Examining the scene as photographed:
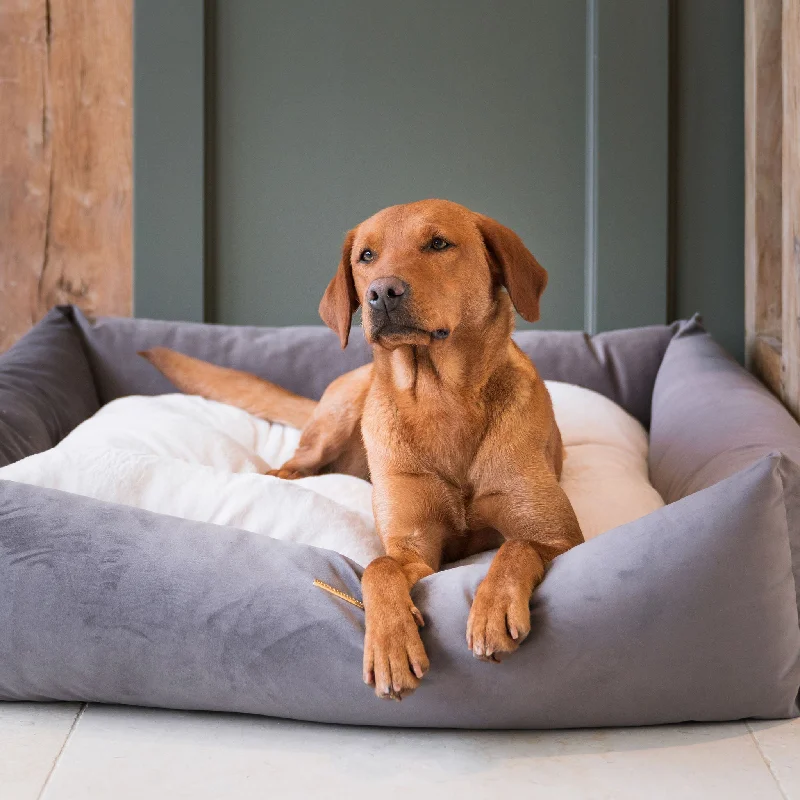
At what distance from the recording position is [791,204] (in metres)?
2.69

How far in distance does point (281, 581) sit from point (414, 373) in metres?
0.63

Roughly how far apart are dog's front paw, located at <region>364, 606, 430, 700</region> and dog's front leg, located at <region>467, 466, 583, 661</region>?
0.30 feet

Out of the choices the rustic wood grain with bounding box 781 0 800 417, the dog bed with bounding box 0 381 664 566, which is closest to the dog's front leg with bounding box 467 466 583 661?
the dog bed with bounding box 0 381 664 566

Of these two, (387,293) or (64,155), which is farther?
(64,155)

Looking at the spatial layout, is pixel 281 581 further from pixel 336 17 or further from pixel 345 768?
pixel 336 17

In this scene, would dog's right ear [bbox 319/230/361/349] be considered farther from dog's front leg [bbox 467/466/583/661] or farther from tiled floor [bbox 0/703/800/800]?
tiled floor [bbox 0/703/800/800]

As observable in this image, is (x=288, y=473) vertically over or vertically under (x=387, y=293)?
under

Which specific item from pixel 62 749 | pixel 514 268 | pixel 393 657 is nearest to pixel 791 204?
pixel 514 268

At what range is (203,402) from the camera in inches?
120

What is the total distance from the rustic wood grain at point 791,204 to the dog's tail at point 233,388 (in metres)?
1.51

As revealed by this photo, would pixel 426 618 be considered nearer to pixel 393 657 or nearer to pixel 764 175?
pixel 393 657

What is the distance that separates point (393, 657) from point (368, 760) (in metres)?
0.18

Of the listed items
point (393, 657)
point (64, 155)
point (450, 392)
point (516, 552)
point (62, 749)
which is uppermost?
point (64, 155)

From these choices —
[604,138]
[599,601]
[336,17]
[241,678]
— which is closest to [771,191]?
[604,138]
